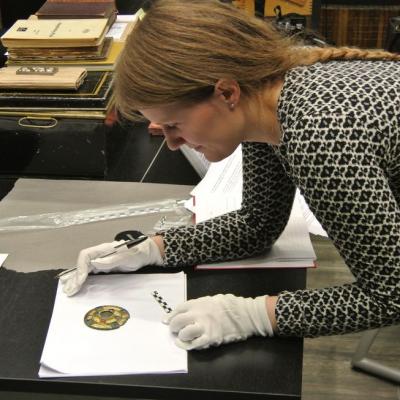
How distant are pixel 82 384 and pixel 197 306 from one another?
7.9 inches

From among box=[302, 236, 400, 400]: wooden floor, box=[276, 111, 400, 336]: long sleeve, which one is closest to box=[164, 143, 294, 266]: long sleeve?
box=[276, 111, 400, 336]: long sleeve

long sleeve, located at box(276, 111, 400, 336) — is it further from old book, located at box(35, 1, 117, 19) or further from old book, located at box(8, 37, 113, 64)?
old book, located at box(35, 1, 117, 19)

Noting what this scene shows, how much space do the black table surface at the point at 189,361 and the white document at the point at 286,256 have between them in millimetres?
25

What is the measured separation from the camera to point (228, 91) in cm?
94

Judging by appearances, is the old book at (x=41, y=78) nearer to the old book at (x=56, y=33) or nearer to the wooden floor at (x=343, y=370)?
the old book at (x=56, y=33)

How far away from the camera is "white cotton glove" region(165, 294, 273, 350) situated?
0.92 metres

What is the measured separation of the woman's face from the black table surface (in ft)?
0.74

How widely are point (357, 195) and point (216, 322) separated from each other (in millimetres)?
270

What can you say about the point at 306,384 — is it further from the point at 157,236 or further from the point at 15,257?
the point at 15,257

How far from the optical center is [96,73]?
1569mm

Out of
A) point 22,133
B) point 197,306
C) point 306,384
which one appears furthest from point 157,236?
point 306,384

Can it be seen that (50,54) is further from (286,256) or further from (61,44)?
(286,256)

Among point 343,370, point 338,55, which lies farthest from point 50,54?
point 343,370

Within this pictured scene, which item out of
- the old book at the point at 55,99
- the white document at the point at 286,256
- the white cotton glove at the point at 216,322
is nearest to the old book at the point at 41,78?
the old book at the point at 55,99
